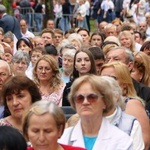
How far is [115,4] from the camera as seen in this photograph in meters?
38.9

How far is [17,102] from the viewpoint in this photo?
7.29m

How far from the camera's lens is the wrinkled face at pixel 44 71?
417 inches

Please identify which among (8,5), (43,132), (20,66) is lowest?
(8,5)

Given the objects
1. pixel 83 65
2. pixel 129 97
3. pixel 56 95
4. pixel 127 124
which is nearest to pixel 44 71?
pixel 56 95

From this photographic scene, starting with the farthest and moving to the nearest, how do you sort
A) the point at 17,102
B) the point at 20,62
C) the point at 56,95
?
1. the point at 20,62
2. the point at 56,95
3. the point at 17,102

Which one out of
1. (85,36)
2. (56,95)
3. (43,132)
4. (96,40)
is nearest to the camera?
(43,132)

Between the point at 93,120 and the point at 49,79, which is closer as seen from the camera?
the point at 93,120

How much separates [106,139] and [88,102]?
1.13ft

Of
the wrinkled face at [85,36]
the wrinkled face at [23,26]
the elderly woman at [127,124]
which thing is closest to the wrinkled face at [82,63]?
the elderly woman at [127,124]

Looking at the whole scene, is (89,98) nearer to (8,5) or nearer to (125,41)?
(125,41)

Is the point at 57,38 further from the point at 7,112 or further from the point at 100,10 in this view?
the point at 100,10

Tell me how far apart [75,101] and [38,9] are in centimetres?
3029

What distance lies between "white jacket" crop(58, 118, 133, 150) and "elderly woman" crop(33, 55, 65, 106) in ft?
13.5

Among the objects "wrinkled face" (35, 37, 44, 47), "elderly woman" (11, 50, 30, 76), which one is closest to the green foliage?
"wrinkled face" (35, 37, 44, 47)
